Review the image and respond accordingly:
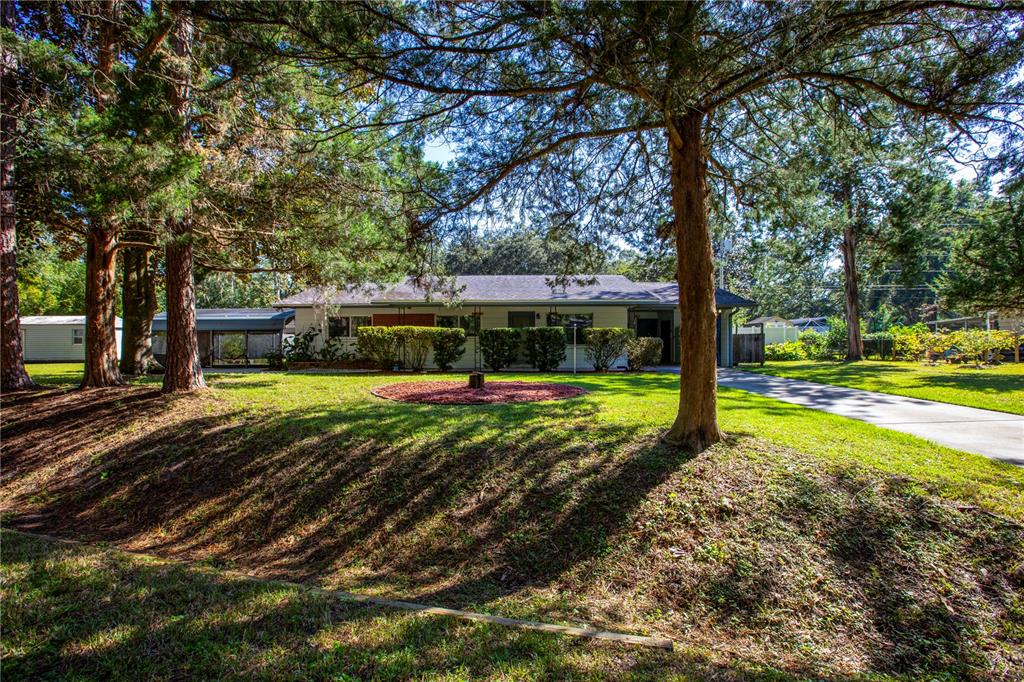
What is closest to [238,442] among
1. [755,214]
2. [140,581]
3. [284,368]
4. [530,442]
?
[140,581]

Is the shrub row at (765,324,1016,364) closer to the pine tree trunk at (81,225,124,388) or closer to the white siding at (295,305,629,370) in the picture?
the white siding at (295,305,629,370)

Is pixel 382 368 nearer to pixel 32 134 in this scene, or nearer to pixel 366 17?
pixel 32 134

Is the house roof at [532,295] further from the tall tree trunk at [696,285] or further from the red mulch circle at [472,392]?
the tall tree trunk at [696,285]

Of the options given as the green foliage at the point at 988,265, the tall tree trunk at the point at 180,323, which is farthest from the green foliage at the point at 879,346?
the tall tree trunk at the point at 180,323

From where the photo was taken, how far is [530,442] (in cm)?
602

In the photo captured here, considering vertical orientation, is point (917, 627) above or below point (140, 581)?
below

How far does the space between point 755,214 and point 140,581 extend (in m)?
8.71

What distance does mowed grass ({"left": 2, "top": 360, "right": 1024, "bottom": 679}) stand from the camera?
351 cm

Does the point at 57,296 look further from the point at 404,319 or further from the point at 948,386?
the point at 948,386

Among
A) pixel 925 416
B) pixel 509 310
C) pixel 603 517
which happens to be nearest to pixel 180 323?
pixel 603 517

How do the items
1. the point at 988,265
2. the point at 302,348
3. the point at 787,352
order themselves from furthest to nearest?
the point at 787,352, the point at 302,348, the point at 988,265

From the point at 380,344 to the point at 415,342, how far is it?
3.65ft

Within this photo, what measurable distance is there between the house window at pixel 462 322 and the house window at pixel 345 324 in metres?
2.98

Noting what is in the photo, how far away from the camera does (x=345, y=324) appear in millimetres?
19156
